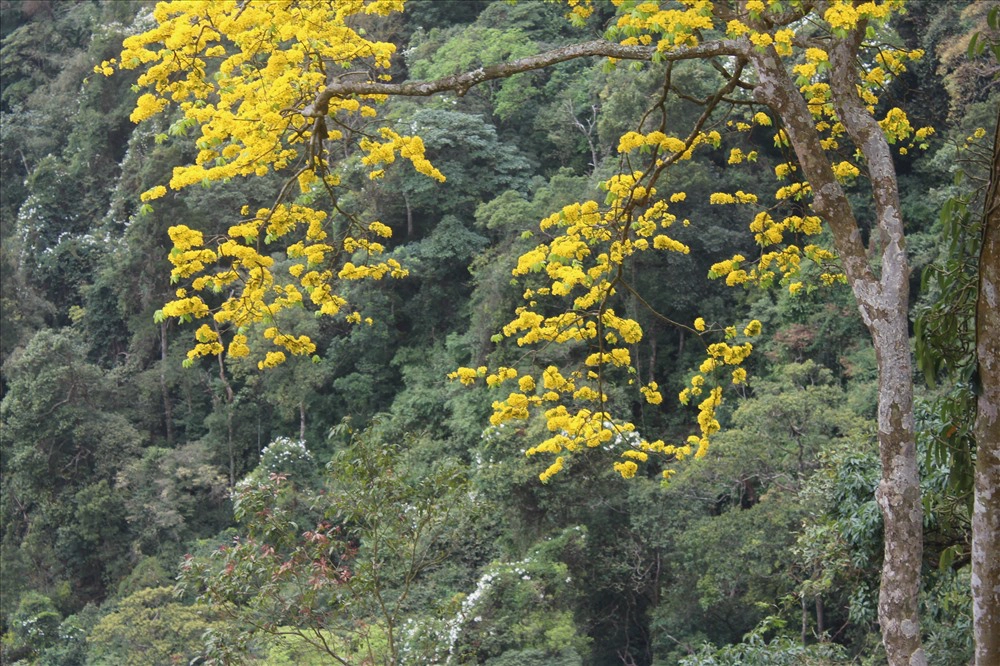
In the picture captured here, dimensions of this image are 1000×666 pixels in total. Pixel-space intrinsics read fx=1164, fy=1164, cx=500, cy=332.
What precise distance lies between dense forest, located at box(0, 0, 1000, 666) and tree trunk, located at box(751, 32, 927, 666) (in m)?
0.70

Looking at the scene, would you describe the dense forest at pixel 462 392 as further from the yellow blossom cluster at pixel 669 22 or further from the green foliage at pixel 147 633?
the yellow blossom cluster at pixel 669 22

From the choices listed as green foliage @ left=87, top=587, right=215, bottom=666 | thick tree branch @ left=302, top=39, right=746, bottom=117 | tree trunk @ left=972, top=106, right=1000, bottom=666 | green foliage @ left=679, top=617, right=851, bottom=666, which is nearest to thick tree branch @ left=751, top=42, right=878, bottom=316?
thick tree branch @ left=302, top=39, right=746, bottom=117

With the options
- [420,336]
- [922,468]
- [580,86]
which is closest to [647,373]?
[420,336]

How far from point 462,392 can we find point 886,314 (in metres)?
12.1

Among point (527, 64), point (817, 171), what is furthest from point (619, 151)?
point (817, 171)

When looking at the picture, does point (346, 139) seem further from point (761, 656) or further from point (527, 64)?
point (761, 656)

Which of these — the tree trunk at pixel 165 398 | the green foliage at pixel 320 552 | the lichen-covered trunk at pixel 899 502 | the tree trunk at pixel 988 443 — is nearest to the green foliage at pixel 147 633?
the tree trunk at pixel 165 398

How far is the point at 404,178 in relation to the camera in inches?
667

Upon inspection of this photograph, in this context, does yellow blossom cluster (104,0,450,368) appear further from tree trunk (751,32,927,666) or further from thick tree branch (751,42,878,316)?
tree trunk (751,32,927,666)

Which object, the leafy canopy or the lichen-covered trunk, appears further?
the leafy canopy

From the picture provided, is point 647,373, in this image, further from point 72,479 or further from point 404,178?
point 72,479

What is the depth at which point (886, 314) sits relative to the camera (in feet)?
11.1

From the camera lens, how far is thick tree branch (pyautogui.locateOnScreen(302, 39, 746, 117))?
142 inches

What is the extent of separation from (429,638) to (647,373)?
28.9ft
